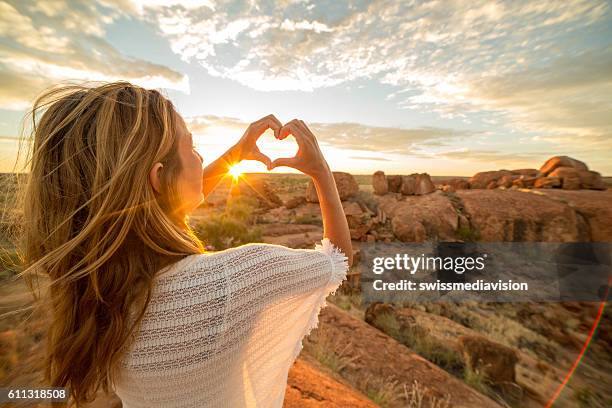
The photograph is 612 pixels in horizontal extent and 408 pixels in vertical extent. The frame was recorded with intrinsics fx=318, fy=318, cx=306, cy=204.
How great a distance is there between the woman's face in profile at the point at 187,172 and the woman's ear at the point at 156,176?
0.06 m

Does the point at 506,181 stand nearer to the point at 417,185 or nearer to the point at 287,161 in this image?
the point at 417,185

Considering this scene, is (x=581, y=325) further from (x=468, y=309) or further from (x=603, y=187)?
(x=603, y=187)

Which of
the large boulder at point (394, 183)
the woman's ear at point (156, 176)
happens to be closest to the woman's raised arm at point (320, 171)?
the woman's ear at point (156, 176)

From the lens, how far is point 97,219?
33.1 inches

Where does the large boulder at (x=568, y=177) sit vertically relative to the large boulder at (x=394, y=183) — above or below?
above

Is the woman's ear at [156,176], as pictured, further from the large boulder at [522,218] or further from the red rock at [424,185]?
the red rock at [424,185]

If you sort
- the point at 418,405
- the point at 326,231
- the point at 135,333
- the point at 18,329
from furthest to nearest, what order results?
the point at 18,329 < the point at 418,405 < the point at 326,231 < the point at 135,333

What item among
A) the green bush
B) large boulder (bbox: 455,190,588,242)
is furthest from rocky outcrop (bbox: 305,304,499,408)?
large boulder (bbox: 455,190,588,242)

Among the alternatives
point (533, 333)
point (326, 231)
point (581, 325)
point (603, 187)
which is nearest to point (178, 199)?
point (326, 231)

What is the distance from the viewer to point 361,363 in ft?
12.7

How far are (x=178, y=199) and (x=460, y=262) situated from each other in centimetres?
1011

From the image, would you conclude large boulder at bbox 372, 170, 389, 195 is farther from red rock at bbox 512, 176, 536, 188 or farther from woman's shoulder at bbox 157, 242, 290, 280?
woman's shoulder at bbox 157, 242, 290, 280

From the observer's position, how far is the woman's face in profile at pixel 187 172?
1.01 metres

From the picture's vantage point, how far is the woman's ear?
3.00 ft
